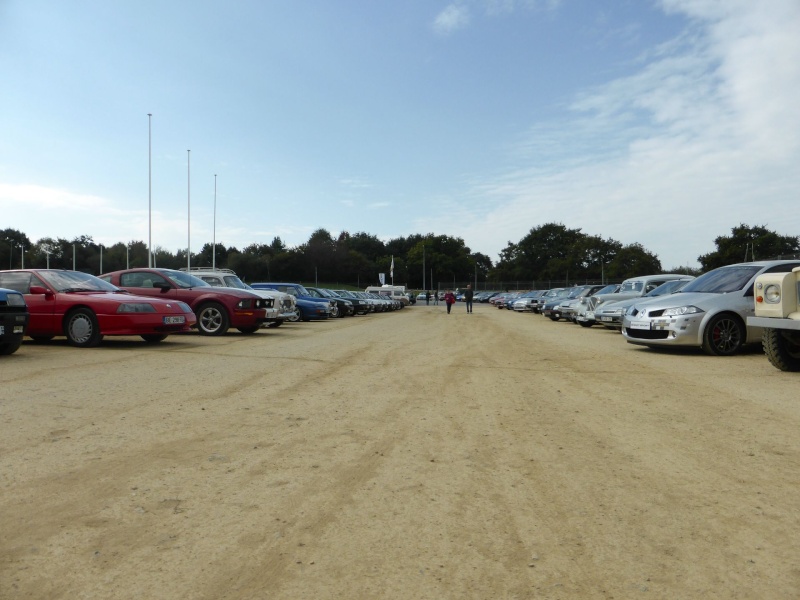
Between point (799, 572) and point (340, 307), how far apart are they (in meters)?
29.6

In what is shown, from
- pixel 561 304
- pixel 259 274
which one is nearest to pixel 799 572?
pixel 561 304

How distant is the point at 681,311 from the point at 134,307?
374 inches

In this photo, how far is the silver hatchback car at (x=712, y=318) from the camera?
11.4 meters

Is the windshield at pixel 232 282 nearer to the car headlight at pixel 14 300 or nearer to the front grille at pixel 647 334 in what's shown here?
the car headlight at pixel 14 300

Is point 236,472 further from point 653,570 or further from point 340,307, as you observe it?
point 340,307

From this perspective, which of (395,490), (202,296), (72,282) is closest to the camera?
(395,490)

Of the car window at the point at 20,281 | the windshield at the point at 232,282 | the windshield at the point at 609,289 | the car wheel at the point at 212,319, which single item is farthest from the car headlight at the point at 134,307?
the windshield at the point at 609,289

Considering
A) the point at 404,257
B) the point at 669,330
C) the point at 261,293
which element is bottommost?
the point at 669,330

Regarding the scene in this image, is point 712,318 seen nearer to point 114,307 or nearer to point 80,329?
point 114,307

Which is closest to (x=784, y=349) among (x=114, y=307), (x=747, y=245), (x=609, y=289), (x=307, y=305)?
(x=114, y=307)

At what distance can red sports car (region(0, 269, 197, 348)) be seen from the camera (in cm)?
1174

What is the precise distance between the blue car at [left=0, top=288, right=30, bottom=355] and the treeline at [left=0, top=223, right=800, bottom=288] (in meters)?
59.9

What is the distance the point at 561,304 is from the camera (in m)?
26.4

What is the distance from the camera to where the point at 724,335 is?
11453 mm
